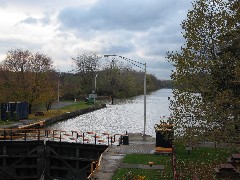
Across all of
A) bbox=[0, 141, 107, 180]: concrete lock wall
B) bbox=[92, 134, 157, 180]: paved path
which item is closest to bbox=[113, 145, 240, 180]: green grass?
bbox=[92, 134, 157, 180]: paved path

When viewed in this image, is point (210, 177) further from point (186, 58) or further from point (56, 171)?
point (56, 171)

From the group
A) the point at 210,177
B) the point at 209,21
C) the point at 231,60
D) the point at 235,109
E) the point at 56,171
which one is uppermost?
the point at 209,21

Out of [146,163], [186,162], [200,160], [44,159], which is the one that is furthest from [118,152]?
[44,159]

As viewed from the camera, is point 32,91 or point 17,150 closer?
point 17,150

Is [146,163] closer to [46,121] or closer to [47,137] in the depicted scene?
[47,137]

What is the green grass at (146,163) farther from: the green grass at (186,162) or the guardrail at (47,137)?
the guardrail at (47,137)

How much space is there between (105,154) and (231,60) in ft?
36.2

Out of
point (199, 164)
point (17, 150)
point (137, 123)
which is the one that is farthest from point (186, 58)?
point (137, 123)

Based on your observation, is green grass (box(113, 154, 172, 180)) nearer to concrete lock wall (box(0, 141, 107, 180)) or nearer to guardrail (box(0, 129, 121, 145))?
guardrail (box(0, 129, 121, 145))

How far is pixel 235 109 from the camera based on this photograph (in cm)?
2028

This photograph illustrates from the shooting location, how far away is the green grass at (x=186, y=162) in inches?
830

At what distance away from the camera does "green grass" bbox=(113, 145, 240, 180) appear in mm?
21094

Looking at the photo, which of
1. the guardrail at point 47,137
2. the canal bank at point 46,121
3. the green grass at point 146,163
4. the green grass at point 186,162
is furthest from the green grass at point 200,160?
the canal bank at point 46,121

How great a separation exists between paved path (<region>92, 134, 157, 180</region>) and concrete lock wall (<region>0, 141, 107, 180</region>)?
8.51 feet
